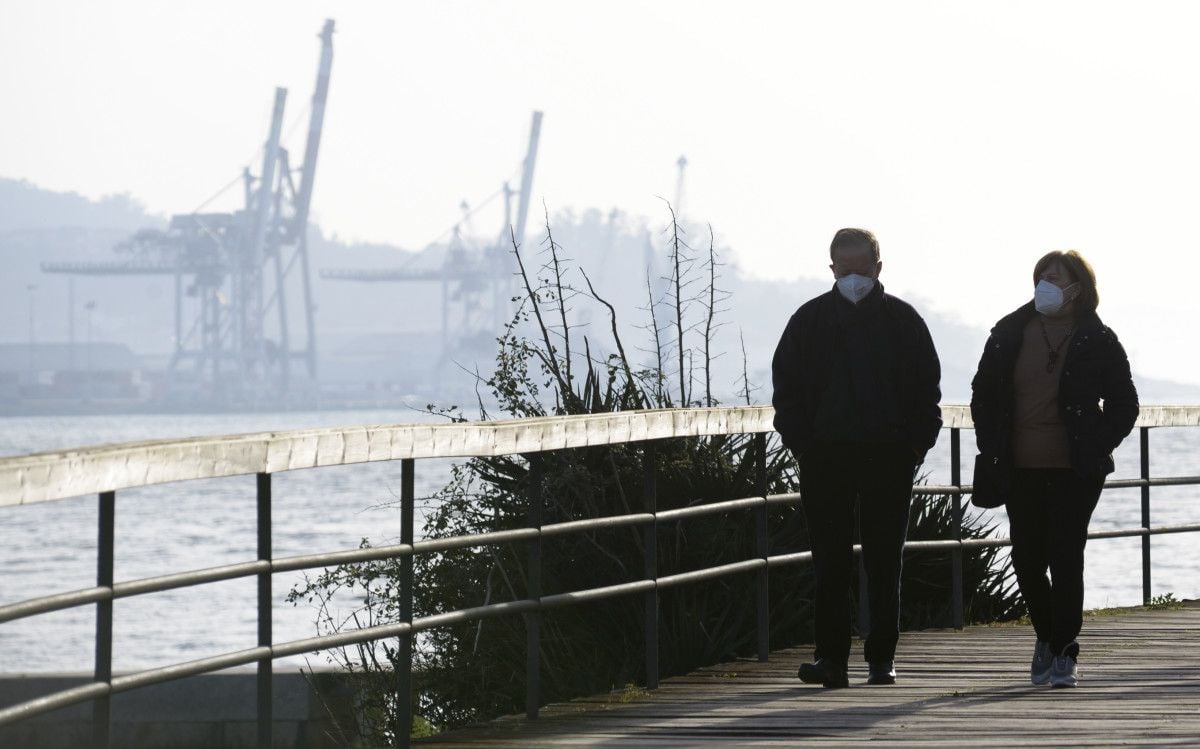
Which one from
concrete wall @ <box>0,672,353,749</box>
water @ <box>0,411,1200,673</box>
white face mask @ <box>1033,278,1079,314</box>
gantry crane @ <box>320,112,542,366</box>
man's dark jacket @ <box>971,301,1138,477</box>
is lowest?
water @ <box>0,411,1200,673</box>

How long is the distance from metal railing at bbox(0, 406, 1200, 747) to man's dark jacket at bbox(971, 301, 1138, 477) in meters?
0.89

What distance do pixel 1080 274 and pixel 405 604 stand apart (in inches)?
96.5

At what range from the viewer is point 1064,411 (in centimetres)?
613

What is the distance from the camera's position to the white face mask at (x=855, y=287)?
5984 millimetres

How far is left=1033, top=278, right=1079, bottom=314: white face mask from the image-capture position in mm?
6121

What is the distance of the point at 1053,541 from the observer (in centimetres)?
627

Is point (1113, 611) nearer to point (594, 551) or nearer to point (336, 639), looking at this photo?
point (594, 551)

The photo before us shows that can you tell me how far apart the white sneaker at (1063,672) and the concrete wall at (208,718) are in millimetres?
4205

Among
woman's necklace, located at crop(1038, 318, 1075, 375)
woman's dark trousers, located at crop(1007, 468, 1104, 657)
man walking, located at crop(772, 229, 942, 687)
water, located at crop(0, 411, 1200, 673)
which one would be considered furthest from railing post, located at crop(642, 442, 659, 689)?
water, located at crop(0, 411, 1200, 673)

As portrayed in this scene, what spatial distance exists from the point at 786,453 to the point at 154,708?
4.03m

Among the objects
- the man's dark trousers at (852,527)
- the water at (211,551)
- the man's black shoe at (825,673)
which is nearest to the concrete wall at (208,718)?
the water at (211,551)

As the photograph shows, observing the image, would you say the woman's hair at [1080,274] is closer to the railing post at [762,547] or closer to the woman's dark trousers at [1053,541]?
the woman's dark trousers at [1053,541]

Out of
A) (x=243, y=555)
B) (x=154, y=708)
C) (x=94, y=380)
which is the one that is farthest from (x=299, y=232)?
(x=154, y=708)

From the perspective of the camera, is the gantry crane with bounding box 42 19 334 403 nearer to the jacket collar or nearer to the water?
the water
